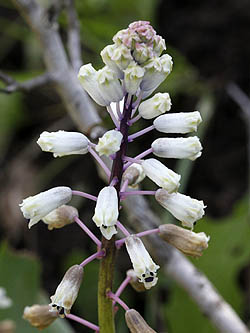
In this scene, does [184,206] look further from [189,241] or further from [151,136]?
[151,136]

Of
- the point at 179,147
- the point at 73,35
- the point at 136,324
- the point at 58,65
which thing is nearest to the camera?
the point at 179,147

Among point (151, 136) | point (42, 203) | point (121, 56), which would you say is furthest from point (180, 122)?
point (151, 136)

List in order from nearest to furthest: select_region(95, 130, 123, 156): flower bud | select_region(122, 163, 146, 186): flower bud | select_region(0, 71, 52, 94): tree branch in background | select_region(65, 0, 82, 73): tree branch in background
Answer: select_region(95, 130, 123, 156): flower bud → select_region(122, 163, 146, 186): flower bud → select_region(0, 71, 52, 94): tree branch in background → select_region(65, 0, 82, 73): tree branch in background

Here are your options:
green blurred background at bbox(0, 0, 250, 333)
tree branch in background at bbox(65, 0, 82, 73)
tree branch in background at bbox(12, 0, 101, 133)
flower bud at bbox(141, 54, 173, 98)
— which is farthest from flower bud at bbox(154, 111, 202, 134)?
green blurred background at bbox(0, 0, 250, 333)

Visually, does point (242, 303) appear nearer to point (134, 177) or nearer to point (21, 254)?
point (21, 254)

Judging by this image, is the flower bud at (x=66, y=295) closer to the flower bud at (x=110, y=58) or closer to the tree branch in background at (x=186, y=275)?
the flower bud at (x=110, y=58)

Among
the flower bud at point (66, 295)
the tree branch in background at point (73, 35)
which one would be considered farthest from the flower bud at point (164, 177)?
the tree branch in background at point (73, 35)

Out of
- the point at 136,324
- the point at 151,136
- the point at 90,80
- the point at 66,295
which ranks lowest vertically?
the point at 151,136

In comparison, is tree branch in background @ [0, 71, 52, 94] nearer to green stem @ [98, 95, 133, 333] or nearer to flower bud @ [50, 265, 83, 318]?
green stem @ [98, 95, 133, 333]
